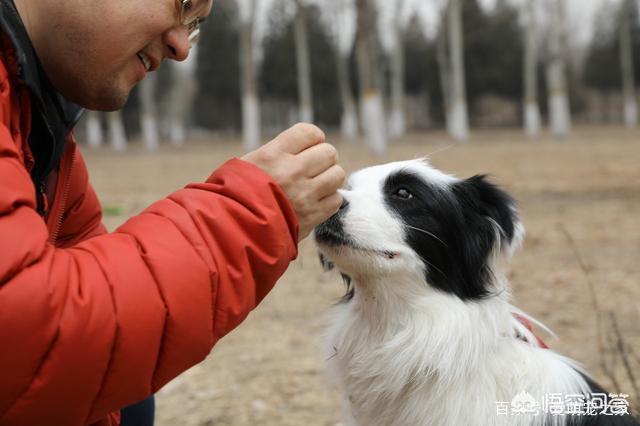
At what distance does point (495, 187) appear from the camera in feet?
7.63

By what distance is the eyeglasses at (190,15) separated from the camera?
4.80ft

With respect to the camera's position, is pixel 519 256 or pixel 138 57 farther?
pixel 519 256

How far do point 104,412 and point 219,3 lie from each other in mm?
42489

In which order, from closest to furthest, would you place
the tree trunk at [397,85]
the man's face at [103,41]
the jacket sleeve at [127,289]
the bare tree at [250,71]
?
the jacket sleeve at [127,289] < the man's face at [103,41] < the bare tree at [250,71] < the tree trunk at [397,85]

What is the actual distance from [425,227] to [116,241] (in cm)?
125

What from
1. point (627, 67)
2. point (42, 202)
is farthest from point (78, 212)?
point (627, 67)

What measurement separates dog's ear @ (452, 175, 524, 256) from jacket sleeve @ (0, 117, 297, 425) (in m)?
1.11

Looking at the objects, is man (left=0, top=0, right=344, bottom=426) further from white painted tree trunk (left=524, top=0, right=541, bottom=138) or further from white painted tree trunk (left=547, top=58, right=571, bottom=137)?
white painted tree trunk (left=524, top=0, right=541, bottom=138)

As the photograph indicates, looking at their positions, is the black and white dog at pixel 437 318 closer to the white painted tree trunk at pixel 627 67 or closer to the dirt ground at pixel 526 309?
the dirt ground at pixel 526 309

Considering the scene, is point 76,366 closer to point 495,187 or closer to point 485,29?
point 495,187

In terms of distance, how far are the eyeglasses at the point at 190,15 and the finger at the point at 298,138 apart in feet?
1.16

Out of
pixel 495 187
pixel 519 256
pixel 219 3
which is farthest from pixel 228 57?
pixel 495 187

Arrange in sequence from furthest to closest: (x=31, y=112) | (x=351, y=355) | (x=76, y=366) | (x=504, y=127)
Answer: (x=504, y=127) < (x=351, y=355) < (x=31, y=112) < (x=76, y=366)

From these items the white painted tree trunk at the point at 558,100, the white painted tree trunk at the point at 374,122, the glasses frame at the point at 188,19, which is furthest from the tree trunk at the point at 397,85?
the glasses frame at the point at 188,19
